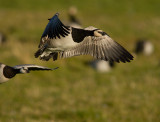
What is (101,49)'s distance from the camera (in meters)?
8.15

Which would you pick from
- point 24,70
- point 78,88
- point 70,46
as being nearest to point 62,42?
point 70,46

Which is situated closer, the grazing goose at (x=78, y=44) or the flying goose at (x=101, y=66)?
the grazing goose at (x=78, y=44)

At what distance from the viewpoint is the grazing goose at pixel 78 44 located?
6.94 meters

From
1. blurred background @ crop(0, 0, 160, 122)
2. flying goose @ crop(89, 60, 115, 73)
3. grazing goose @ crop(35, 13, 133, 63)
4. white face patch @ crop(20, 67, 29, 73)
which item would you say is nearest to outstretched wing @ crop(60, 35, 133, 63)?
grazing goose @ crop(35, 13, 133, 63)

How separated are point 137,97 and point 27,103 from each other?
4.32 meters

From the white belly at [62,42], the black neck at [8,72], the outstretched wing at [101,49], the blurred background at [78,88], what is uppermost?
the white belly at [62,42]

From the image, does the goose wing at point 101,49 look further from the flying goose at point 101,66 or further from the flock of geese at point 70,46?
the flying goose at point 101,66

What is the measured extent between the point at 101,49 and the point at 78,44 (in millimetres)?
527

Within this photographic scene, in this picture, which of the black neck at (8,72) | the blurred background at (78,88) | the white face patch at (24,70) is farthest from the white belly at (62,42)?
the blurred background at (78,88)

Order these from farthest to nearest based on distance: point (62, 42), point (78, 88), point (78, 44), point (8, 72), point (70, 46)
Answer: point (78, 88) < point (78, 44) < point (70, 46) < point (62, 42) < point (8, 72)

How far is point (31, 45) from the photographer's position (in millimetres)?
21203

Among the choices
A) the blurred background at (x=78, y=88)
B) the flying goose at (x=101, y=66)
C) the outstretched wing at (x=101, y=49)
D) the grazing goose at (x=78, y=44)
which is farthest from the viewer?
the flying goose at (x=101, y=66)

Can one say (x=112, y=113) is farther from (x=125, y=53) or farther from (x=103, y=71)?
(x=103, y=71)

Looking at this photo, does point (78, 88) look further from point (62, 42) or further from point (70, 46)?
point (62, 42)
